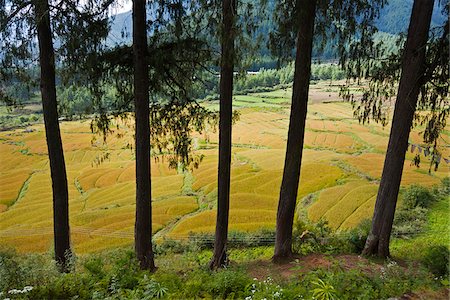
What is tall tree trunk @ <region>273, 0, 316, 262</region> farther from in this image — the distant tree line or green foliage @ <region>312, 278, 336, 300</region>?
green foliage @ <region>312, 278, 336, 300</region>

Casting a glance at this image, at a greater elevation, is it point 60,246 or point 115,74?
point 115,74

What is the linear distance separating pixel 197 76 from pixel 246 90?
66.6 m

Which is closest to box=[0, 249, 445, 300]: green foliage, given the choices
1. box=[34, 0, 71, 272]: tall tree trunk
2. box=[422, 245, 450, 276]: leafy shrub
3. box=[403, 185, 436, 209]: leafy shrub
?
box=[422, 245, 450, 276]: leafy shrub

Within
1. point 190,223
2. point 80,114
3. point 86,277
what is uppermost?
point 80,114

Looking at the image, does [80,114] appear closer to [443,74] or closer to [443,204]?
[443,74]

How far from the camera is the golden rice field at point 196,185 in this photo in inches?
842

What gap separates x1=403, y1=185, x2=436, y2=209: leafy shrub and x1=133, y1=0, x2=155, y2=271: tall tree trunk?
638 inches

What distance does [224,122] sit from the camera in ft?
20.6

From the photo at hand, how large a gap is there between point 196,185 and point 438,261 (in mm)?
24785

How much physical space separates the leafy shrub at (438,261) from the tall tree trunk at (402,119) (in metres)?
1.18

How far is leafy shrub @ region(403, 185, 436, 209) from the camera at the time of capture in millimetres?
18375

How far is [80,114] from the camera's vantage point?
6.67m

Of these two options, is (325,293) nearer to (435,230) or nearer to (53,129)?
(53,129)

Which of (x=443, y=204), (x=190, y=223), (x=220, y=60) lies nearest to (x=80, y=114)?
(x=220, y=60)
